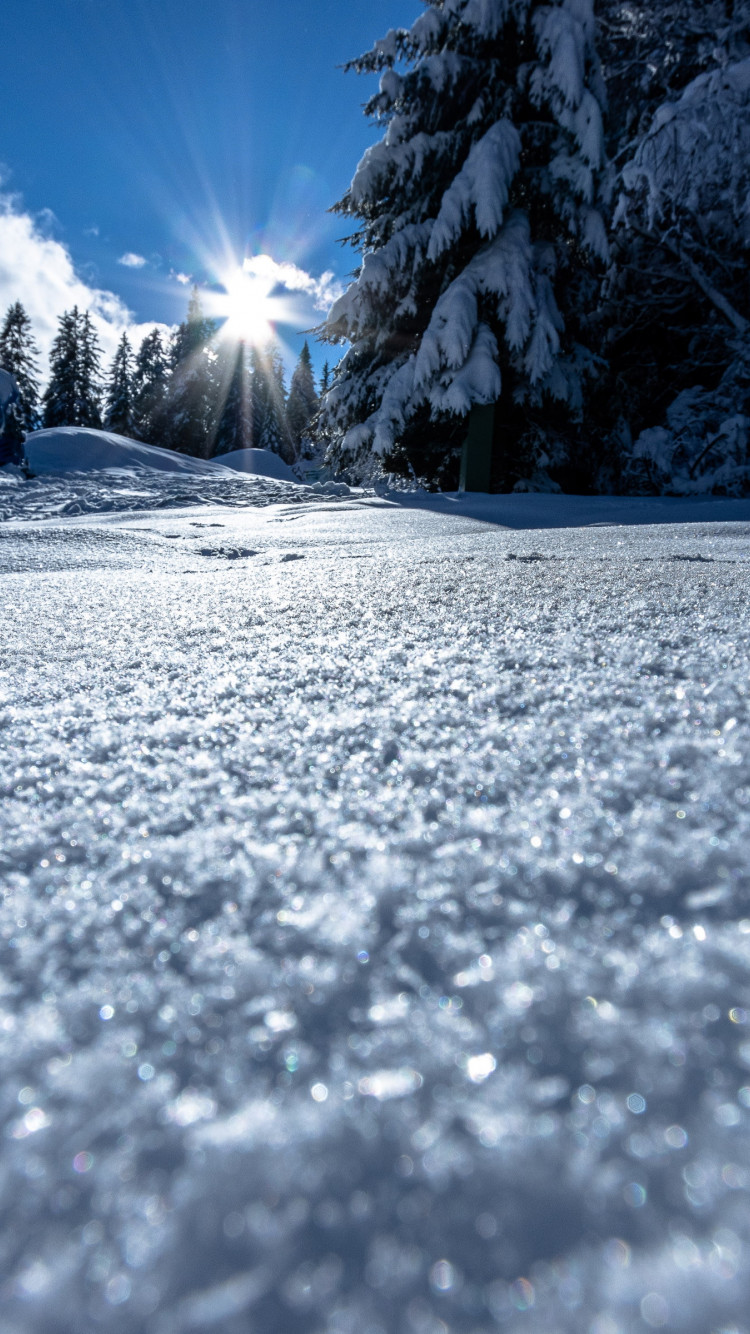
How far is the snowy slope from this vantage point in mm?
11633

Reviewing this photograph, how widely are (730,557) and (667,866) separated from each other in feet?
4.79

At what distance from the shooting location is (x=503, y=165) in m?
5.70

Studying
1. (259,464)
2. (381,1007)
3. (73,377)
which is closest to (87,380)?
(73,377)

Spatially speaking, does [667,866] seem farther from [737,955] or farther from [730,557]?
[730,557]

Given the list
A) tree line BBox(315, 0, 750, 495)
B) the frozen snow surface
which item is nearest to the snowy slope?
tree line BBox(315, 0, 750, 495)

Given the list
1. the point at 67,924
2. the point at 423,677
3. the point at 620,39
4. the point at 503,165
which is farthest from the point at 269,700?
the point at 620,39

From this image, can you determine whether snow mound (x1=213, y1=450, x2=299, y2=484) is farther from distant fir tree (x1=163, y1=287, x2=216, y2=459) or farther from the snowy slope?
distant fir tree (x1=163, y1=287, x2=216, y2=459)

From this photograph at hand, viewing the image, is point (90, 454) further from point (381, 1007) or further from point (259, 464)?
point (381, 1007)

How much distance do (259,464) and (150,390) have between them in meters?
17.9

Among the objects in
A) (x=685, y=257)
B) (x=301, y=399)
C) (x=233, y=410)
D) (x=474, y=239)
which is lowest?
(x=685, y=257)

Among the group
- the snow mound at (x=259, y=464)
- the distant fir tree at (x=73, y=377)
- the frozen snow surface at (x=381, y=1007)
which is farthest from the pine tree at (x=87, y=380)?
the frozen snow surface at (x=381, y=1007)

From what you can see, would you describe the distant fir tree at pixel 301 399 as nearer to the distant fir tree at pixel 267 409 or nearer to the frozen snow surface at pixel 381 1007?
the distant fir tree at pixel 267 409

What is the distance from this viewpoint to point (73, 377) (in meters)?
24.7

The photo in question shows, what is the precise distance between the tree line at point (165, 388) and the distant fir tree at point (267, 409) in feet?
0.14
